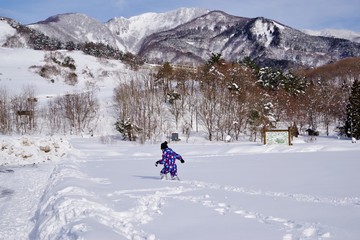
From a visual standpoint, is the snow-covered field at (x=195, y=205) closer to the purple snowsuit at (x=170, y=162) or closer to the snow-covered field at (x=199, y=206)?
the snow-covered field at (x=199, y=206)

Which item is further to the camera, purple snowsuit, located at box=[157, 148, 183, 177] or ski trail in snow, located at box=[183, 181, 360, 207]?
purple snowsuit, located at box=[157, 148, 183, 177]

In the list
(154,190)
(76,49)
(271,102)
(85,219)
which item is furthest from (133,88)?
(76,49)

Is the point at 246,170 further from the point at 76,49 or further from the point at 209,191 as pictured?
the point at 76,49

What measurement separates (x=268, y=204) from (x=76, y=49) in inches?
3697

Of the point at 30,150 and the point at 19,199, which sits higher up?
the point at 30,150

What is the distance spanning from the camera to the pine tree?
40562 mm

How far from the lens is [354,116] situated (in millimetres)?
41312

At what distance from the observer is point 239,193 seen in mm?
8711

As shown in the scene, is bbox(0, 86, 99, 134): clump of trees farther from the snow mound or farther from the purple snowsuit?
the purple snowsuit

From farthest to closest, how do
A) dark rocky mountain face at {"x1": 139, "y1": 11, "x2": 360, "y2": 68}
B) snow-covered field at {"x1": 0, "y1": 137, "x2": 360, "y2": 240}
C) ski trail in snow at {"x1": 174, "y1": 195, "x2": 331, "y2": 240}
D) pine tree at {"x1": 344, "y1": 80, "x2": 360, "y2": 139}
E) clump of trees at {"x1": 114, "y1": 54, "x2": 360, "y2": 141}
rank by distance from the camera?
dark rocky mountain face at {"x1": 139, "y1": 11, "x2": 360, "y2": 68}
pine tree at {"x1": 344, "y1": 80, "x2": 360, "y2": 139}
clump of trees at {"x1": 114, "y1": 54, "x2": 360, "y2": 141}
snow-covered field at {"x1": 0, "y1": 137, "x2": 360, "y2": 240}
ski trail in snow at {"x1": 174, "y1": 195, "x2": 331, "y2": 240}

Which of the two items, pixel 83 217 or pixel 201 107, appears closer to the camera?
pixel 83 217

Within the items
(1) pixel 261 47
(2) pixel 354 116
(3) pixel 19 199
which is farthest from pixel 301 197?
(1) pixel 261 47

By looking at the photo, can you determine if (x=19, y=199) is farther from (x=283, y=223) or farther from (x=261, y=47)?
(x=261, y=47)

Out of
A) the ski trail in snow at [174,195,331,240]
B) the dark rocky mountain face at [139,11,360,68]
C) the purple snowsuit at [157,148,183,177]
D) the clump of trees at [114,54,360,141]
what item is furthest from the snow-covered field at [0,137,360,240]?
the dark rocky mountain face at [139,11,360,68]
